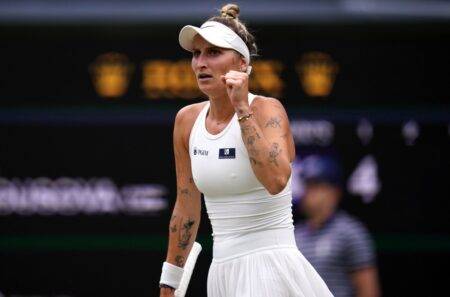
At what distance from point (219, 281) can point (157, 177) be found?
3.17 metres

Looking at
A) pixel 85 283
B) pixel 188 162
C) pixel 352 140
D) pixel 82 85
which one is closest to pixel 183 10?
pixel 82 85

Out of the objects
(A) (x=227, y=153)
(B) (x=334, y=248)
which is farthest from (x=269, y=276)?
(B) (x=334, y=248)

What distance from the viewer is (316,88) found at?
26.1ft

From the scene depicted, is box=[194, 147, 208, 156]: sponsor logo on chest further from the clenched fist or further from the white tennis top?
the clenched fist

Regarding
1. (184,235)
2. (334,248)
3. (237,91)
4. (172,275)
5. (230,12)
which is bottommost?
(334,248)

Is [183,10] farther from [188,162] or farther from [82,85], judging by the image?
[188,162]

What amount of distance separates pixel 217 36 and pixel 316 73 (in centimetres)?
322

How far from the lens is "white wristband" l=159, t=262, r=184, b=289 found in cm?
509

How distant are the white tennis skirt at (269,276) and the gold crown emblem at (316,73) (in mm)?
3231

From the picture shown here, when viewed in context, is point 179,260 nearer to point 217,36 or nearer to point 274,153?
point 274,153

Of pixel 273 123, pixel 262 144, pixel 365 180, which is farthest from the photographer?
pixel 365 180

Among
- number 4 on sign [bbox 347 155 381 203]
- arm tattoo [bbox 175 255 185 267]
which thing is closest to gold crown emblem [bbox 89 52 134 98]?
number 4 on sign [bbox 347 155 381 203]

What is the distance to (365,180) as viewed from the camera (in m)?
7.93

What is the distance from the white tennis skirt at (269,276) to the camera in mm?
4711
